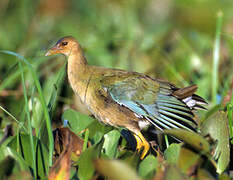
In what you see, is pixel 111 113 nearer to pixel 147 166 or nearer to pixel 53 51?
pixel 53 51

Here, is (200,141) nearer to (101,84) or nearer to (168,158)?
(168,158)

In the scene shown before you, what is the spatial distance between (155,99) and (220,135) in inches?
27.5

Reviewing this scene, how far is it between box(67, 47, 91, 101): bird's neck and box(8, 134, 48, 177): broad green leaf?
2.91 feet

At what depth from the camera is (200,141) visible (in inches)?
87.4

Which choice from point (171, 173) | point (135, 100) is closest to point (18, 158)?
point (171, 173)

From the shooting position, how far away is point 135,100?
3.27 meters

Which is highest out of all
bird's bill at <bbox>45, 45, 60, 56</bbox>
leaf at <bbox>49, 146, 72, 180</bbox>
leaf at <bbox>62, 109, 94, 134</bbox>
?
bird's bill at <bbox>45, 45, 60, 56</bbox>

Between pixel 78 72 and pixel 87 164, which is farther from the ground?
pixel 78 72

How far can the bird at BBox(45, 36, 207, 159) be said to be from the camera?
312cm

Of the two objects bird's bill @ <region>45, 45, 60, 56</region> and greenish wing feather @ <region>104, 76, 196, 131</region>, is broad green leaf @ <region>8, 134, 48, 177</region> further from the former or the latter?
bird's bill @ <region>45, 45, 60, 56</region>

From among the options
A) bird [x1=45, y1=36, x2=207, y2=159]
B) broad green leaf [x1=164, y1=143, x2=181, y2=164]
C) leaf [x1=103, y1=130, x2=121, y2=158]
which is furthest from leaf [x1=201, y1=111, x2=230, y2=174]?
leaf [x1=103, y1=130, x2=121, y2=158]

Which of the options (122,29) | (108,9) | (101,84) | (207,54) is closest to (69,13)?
(108,9)

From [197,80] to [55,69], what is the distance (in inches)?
68.7

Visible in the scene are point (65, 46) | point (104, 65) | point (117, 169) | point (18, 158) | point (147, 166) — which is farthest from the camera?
point (104, 65)
